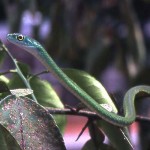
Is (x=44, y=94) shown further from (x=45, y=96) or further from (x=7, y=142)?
(x=7, y=142)

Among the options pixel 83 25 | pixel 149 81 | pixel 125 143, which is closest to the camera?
pixel 125 143

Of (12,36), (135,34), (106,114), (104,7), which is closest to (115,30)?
(104,7)

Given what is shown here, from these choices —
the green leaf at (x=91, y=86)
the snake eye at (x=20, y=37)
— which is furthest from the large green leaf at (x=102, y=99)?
the snake eye at (x=20, y=37)

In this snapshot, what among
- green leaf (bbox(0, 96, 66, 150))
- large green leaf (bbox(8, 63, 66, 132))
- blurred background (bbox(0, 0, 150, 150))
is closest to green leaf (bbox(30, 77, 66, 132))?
large green leaf (bbox(8, 63, 66, 132))

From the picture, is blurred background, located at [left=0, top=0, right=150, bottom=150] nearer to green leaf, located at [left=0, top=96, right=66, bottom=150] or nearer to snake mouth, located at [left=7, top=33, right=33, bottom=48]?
snake mouth, located at [left=7, top=33, right=33, bottom=48]

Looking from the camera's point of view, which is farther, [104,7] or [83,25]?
[104,7]

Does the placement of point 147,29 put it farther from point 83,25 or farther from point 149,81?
point 149,81
